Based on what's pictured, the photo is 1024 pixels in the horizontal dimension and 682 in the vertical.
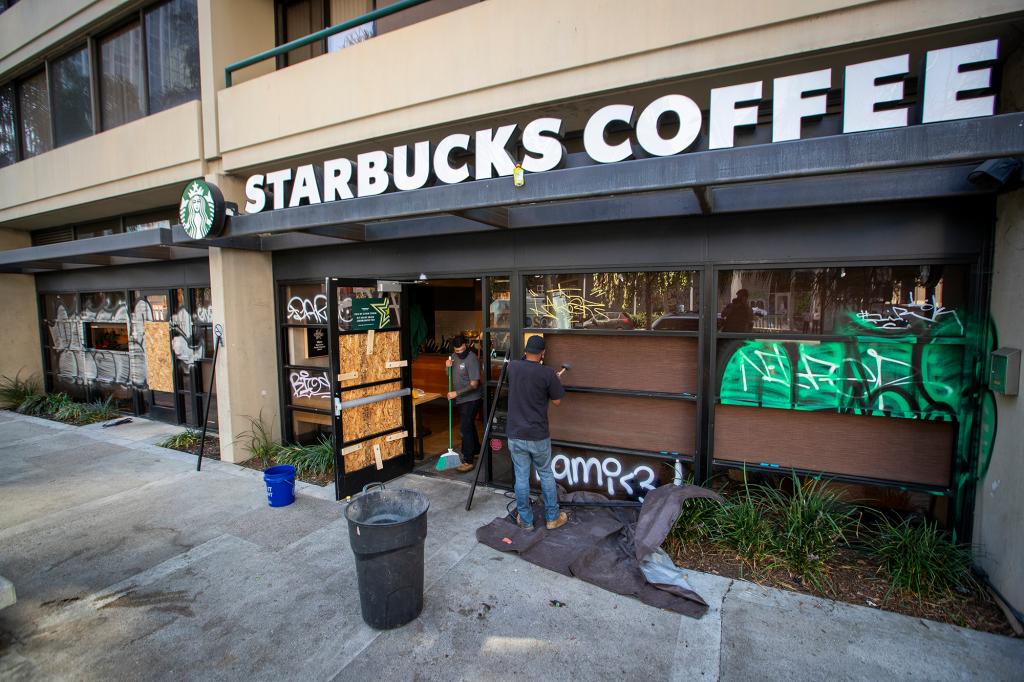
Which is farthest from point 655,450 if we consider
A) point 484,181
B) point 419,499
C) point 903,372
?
point 484,181

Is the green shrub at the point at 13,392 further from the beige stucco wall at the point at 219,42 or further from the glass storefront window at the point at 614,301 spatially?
the glass storefront window at the point at 614,301

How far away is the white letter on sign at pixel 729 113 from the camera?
3.47 meters

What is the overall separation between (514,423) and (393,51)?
180 inches

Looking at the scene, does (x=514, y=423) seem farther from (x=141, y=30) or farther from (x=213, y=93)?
(x=141, y=30)

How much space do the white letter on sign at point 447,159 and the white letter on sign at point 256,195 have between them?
259 cm

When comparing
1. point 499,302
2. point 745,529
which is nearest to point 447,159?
point 499,302

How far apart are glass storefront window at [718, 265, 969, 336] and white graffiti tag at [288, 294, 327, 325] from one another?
5.52m

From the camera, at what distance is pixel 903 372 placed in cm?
420

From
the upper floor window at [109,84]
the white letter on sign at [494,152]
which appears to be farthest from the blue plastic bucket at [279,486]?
the upper floor window at [109,84]

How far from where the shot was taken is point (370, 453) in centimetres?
614

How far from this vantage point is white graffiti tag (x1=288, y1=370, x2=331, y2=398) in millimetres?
7363

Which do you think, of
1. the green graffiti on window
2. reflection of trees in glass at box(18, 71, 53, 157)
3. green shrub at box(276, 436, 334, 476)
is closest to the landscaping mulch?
the green graffiti on window

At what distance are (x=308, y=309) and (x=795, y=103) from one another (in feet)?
21.8

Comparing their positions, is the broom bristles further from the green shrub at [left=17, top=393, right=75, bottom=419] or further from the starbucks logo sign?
the green shrub at [left=17, top=393, right=75, bottom=419]
